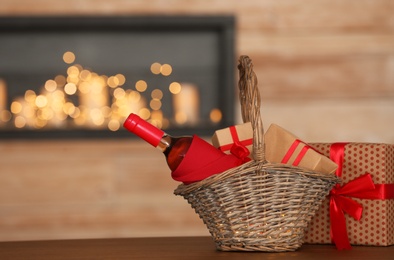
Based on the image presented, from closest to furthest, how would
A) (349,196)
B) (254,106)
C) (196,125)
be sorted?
(254,106)
(349,196)
(196,125)

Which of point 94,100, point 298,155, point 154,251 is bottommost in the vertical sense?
point 154,251

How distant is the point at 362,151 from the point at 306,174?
0.48 feet

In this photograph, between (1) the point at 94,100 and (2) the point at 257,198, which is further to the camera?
(1) the point at 94,100

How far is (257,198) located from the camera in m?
0.98

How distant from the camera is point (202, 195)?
101cm

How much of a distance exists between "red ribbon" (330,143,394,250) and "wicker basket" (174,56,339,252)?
6 cm

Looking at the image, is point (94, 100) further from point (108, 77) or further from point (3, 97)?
point (3, 97)

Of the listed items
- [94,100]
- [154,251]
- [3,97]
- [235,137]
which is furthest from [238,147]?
[3,97]

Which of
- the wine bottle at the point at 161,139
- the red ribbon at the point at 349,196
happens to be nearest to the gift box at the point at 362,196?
the red ribbon at the point at 349,196

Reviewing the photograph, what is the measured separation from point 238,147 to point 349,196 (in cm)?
20

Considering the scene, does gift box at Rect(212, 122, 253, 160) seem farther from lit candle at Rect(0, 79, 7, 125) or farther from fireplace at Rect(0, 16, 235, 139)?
lit candle at Rect(0, 79, 7, 125)

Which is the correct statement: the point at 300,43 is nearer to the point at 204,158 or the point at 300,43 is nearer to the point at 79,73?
the point at 79,73

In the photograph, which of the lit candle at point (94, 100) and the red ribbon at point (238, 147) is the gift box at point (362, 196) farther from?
the lit candle at point (94, 100)

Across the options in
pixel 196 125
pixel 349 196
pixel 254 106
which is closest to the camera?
pixel 254 106
